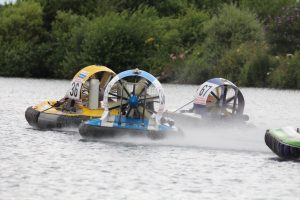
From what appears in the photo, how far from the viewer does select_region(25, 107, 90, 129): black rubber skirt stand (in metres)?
33.8

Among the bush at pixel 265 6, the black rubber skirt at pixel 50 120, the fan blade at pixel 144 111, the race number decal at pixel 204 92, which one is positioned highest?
the bush at pixel 265 6

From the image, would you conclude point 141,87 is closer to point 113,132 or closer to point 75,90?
point 113,132

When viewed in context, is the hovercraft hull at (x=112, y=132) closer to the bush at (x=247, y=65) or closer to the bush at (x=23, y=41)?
the bush at (x=247, y=65)

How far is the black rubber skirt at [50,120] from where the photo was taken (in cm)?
3375

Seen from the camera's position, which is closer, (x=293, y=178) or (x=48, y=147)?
(x=293, y=178)

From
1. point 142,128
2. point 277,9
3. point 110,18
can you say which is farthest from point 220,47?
point 142,128

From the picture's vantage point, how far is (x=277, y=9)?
309 ft

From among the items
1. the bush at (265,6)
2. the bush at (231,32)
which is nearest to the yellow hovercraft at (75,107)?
the bush at (231,32)

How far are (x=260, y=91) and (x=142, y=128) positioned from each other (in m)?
36.3

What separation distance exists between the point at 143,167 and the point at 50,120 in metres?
9.27

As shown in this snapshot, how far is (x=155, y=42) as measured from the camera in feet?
270

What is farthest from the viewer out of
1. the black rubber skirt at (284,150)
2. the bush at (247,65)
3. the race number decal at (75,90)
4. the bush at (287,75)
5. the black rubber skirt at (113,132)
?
the bush at (247,65)

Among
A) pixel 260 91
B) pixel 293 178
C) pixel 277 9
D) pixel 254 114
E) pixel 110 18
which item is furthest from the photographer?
pixel 277 9

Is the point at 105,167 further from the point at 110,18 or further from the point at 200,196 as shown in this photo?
the point at 110,18
